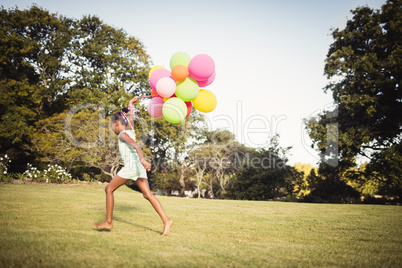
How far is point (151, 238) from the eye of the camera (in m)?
4.11

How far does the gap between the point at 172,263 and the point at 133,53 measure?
30.9 m

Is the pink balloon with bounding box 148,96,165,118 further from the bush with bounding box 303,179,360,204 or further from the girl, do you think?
the bush with bounding box 303,179,360,204

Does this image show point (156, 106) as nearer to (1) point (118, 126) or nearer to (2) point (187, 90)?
(2) point (187, 90)

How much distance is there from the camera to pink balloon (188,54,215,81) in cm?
561

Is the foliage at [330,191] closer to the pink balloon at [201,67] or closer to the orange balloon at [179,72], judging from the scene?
the pink balloon at [201,67]

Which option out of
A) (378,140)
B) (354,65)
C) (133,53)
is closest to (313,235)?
(354,65)

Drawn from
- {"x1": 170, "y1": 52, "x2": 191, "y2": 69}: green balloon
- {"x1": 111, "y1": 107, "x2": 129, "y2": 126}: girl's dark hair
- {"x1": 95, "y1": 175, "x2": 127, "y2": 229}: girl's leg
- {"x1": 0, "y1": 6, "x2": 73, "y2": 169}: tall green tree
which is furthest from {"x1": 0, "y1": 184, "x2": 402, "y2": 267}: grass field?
{"x1": 0, "y1": 6, "x2": 73, "y2": 169}: tall green tree

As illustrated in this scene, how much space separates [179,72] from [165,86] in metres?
0.47

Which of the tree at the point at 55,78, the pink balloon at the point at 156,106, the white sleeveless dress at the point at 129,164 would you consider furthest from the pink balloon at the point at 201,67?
the tree at the point at 55,78

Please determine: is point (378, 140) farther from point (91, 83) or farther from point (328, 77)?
point (91, 83)

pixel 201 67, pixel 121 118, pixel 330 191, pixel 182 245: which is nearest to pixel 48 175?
pixel 121 118

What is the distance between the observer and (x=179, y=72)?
5.65 m

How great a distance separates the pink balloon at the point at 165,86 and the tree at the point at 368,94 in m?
16.6

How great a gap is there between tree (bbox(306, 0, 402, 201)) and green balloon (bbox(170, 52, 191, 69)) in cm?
1608
